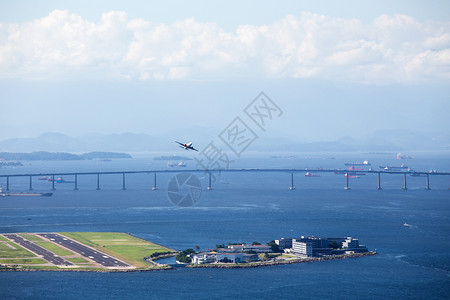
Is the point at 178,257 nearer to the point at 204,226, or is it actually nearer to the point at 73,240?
the point at 73,240

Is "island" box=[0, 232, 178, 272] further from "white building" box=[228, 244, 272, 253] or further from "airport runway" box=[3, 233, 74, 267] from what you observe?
"white building" box=[228, 244, 272, 253]

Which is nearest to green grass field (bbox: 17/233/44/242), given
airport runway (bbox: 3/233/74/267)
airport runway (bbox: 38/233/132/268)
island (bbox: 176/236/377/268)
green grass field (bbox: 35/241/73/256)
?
airport runway (bbox: 3/233/74/267)

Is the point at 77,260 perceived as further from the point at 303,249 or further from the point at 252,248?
the point at 303,249

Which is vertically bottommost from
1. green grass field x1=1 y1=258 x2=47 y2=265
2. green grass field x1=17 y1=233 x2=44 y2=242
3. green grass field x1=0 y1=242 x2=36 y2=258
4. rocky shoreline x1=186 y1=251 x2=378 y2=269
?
rocky shoreline x1=186 y1=251 x2=378 y2=269

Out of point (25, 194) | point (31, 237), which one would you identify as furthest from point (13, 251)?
point (25, 194)

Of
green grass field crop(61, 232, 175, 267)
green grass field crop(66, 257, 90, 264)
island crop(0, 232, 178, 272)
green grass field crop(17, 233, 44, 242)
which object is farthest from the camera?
green grass field crop(17, 233, 44, 242)

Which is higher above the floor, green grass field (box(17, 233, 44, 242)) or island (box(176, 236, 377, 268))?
green grass field (box(17, 233, 44, 242))

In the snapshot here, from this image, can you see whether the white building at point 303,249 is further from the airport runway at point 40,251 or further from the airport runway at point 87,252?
the airport runway at point 40,251

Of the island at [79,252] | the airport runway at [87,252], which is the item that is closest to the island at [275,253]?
the island at [79,252]
